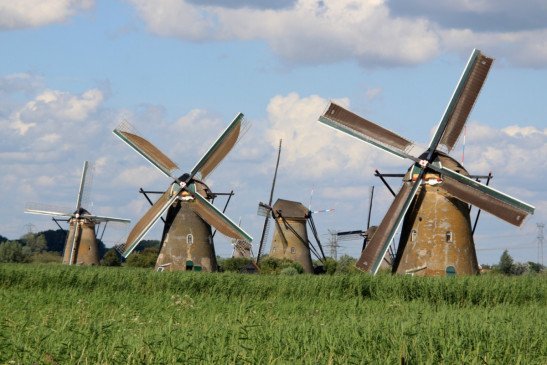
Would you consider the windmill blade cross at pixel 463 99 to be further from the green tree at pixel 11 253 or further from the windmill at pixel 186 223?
the green tree at pixel 11 253

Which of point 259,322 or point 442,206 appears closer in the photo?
point 259,322

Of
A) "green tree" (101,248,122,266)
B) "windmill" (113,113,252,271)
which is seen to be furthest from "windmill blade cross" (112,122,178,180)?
"green tree" (101,248,122,266)

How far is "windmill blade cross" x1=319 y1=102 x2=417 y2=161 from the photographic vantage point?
3544 cm

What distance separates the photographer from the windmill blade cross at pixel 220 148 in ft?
145

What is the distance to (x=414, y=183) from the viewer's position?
34.2m

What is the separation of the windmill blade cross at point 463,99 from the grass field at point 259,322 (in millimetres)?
9059

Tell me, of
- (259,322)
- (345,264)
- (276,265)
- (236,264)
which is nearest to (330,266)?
(345,264)

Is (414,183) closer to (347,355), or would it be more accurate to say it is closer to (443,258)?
(443,258)

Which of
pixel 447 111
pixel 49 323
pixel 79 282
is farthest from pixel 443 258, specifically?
pixel 49 323

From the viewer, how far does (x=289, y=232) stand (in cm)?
5722

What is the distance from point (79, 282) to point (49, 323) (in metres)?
12.5

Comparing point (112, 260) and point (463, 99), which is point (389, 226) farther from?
point (112, 260)

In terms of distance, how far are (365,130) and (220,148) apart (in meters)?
10.4

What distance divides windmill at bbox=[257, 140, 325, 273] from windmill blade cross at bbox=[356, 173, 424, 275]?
21734 mm
